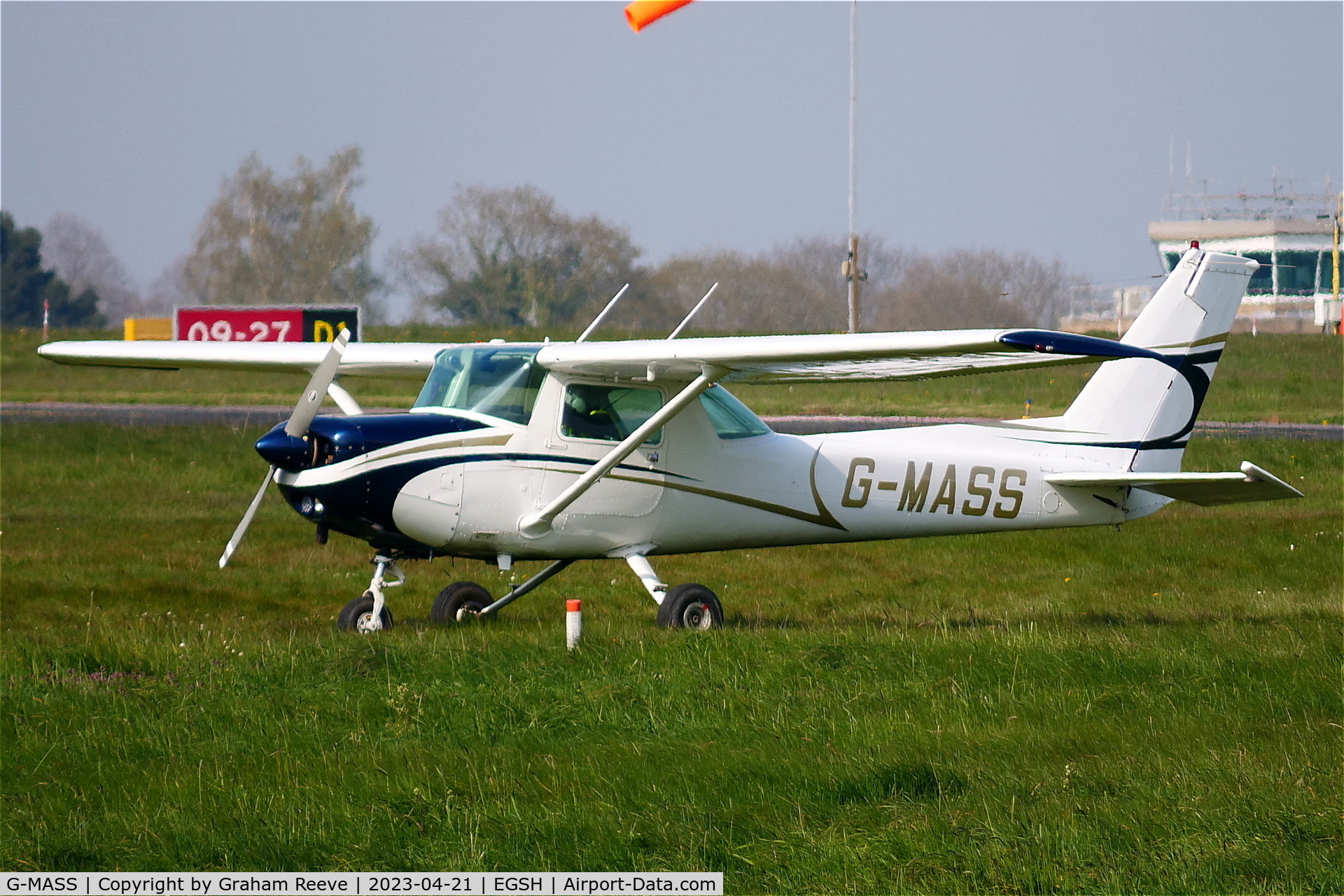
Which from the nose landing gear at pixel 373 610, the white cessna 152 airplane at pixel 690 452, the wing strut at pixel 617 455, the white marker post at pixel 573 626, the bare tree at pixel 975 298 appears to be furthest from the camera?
the bare tree at pixel 975 298

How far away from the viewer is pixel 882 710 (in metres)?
7.73

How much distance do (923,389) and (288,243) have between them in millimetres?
36115

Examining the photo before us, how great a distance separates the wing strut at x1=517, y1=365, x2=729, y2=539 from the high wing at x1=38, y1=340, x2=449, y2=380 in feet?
7.20

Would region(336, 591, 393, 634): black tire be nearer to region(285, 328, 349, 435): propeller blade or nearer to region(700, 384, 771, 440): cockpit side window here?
region(285, 328, 349, 435): propeller blade

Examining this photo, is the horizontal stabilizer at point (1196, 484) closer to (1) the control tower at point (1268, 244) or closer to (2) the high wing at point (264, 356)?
(2) the high wing at point (264, 356)

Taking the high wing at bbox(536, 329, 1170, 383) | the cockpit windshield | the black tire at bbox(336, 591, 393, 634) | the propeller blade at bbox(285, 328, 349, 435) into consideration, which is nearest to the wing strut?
the high wing at bbox(536, 329, 1170, 383)

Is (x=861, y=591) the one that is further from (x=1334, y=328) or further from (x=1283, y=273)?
(x=1283, y=273)

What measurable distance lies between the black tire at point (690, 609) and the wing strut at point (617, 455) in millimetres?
1099

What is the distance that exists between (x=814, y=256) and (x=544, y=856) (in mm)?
53673

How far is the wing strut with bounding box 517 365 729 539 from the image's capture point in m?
10.1

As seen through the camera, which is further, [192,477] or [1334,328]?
[1334,328]

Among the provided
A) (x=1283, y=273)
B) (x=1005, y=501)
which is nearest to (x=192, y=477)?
(x=1005, y=501)

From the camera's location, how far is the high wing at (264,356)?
A: 482 inches

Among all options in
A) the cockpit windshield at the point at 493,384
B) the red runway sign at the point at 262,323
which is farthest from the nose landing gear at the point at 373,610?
the red runway sign at the point at 262,323
